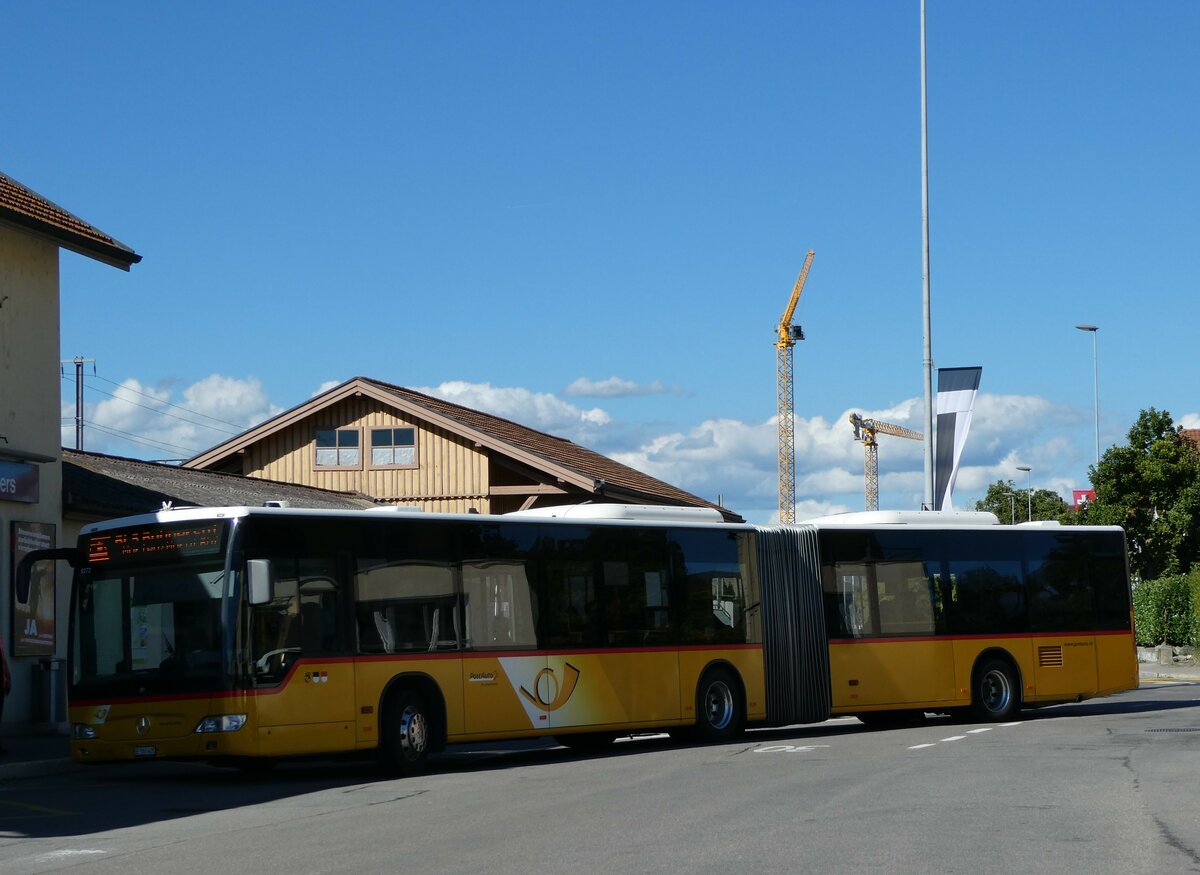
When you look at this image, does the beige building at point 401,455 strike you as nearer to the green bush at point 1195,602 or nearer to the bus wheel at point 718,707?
the bus wheel at point 718,707

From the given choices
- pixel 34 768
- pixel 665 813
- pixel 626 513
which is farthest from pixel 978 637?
pixel 34 768

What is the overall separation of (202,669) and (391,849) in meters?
6.05

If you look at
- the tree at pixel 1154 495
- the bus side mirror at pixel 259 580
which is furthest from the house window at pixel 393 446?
the tree at pixel 1154 495

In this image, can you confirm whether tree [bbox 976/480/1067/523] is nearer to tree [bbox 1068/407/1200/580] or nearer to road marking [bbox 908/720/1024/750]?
tree [bbox 1068/407/1200/580]

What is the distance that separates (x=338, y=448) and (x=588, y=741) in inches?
810

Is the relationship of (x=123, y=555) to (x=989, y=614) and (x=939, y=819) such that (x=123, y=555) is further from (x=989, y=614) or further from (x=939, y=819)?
(x=989, y=614)

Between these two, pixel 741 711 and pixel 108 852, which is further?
pixel 741 711

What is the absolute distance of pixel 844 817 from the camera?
12.0 meters

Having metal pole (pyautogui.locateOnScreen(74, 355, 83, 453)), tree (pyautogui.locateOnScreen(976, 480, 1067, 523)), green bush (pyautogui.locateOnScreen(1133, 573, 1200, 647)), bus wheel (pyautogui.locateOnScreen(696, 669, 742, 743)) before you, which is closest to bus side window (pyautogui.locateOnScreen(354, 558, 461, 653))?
bus wheel (pyautogui.locateOnScreen(696, 669, 742, 743))

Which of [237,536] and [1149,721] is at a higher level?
[237,536]

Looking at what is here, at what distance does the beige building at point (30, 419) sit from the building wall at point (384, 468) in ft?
52.0

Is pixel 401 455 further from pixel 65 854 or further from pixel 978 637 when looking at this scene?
pixel 65 854

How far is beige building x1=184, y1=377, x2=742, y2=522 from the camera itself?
3931 centimetres

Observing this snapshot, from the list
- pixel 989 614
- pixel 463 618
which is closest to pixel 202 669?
pixel 463 618
